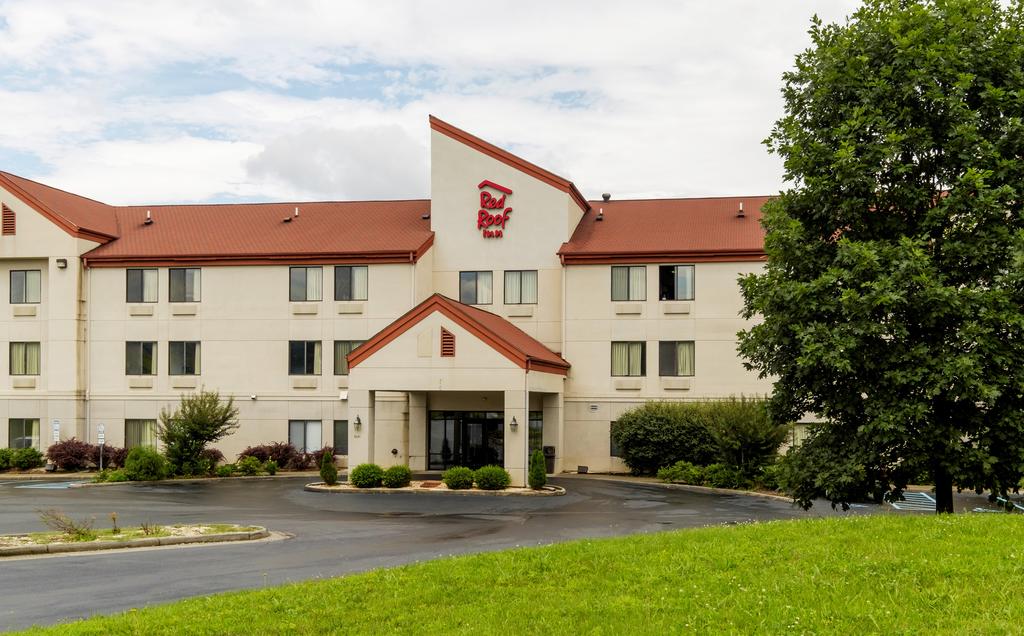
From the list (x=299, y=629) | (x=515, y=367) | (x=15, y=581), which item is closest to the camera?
(x=299, y=629)

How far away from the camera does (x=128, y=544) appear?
18703mm

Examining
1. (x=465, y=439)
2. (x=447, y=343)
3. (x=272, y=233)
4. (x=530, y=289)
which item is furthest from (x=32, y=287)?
(x=530, y=289)

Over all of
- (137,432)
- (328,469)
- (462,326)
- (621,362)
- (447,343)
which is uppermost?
(462,326)

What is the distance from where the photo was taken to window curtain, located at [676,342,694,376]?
39.7m

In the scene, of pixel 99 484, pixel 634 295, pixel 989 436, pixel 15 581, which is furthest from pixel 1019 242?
pixel 99 484

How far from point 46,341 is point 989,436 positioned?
3731 cm

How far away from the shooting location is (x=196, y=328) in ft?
139

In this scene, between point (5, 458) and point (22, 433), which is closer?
point (5, 458)

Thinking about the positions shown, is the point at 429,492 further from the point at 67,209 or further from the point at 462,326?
the point at 67,209

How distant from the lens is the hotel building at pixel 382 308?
3972 cm

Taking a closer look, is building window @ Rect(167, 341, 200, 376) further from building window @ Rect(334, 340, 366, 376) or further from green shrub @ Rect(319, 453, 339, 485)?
green shrub @ Rect(319, 453, 339, 485)

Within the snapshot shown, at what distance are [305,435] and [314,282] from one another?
244 inches

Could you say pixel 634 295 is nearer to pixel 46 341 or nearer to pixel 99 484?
pixel 99 484

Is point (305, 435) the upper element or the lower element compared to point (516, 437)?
lower
